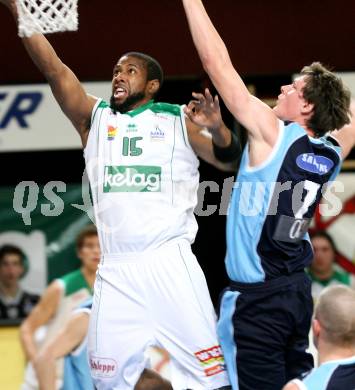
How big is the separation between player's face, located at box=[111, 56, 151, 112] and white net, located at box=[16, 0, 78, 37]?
0.43 m

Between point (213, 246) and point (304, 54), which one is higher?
point (304, 54)

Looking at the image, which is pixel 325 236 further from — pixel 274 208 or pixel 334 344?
pixel 334 344

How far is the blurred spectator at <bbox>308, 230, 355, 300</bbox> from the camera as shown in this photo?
806 cm

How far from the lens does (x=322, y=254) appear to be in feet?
26.6

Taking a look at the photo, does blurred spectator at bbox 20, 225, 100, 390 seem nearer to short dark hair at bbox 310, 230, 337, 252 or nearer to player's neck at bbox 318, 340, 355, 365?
short dark hair at bbox 310, 230, 337, 252

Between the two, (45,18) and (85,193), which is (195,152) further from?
(85,193)

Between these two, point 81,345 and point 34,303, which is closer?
point 81,345

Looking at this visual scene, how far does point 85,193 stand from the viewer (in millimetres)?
8203

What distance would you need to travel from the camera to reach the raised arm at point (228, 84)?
4.77m

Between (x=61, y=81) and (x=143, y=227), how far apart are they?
2.59ft

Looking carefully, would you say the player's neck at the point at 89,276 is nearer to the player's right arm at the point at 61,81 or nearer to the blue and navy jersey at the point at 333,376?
the player's right arm at the point at 61,81

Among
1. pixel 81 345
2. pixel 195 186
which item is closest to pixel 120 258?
pixel 195 186

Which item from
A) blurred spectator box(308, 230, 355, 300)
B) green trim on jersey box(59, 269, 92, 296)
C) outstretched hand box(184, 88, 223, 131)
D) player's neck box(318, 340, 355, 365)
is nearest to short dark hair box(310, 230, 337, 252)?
blurred spectator box(308, 230, 355, 300)

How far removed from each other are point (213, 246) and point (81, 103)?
11.8 feet
